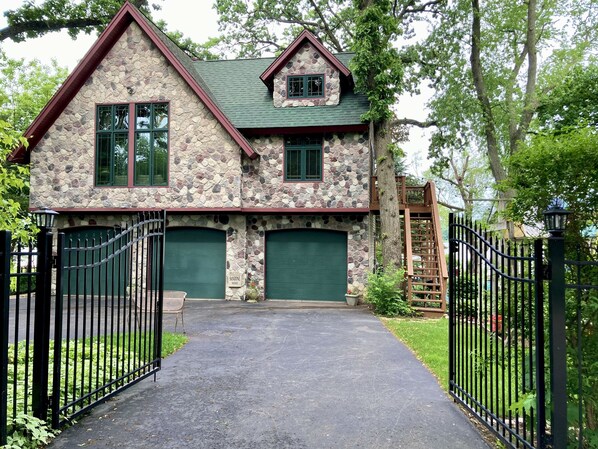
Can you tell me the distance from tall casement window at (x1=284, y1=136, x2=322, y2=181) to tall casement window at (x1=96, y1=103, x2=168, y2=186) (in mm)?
4301

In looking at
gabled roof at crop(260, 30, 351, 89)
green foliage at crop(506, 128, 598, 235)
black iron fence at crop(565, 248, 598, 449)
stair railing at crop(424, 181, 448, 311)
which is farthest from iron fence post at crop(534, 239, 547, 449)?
gabled roof at crop(260, 30, 351, 89)

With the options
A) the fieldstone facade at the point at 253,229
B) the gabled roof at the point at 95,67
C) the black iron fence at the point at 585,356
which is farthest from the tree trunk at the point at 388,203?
the black iron fence at the point at 585,356

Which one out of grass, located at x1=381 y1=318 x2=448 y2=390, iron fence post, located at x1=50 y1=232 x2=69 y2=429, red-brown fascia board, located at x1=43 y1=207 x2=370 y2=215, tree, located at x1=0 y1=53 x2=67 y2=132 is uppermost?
tree, located at x1=0 y1=53 x2=67 y2=132

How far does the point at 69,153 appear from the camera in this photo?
1564 cm

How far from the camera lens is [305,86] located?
16109 millimetres

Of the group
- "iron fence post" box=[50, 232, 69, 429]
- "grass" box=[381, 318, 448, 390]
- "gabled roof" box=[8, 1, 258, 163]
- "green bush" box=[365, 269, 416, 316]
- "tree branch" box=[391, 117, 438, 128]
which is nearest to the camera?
"iron fence post" box=[50, 232, 69, 429]

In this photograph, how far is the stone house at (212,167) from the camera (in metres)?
15.1

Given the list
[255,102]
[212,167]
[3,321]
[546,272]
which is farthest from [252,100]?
[546,272]

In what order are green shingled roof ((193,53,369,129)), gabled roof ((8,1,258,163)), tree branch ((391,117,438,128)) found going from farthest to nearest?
tree branch ((391,117,438,128))
green shingled roof ((193,53,369,129))
gabled roof ((8,1,258,163))

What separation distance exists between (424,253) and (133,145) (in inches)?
425

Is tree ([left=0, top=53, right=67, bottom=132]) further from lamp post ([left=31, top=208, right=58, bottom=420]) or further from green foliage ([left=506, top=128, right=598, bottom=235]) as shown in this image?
green foliage ([left=506, top=128, right=598, bottom=235])

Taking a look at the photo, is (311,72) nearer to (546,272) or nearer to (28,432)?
(546,272)

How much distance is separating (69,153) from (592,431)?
16568 millimetres

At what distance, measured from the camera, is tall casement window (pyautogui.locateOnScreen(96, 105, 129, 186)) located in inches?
612
